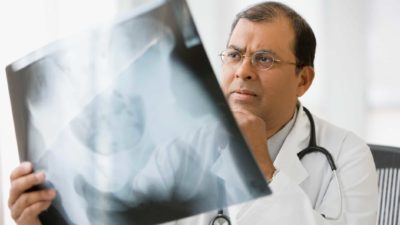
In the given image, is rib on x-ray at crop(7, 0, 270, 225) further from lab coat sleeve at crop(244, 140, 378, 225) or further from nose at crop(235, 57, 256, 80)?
nose at crop(235, 57, 256, 80)

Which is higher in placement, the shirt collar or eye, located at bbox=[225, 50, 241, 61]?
eye, located at bbox=[225, 50, 241, 61]

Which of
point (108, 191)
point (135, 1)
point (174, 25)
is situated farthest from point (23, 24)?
point (174, 25)

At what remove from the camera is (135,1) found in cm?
188

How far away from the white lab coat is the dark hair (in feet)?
0.46

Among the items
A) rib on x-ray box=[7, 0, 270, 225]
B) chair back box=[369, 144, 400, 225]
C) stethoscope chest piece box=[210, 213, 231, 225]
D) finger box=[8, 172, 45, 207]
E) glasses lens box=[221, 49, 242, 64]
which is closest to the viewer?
rib on x-ray box=[7, 0, 270, 225]

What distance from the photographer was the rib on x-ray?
62 centimetres

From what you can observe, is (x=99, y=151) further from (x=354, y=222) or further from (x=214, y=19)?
(x=214, y=19)

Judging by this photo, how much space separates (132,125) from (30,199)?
0.23 meters

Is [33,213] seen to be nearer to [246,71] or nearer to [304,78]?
[246,71]

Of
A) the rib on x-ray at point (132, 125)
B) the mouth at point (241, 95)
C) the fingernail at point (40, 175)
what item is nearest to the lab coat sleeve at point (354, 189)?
the mouth at point (241, 95)

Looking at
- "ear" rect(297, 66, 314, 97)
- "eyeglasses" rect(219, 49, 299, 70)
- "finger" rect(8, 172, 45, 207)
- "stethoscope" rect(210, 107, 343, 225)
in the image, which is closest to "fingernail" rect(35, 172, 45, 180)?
"finger" rect(8, 172, 45, 207)

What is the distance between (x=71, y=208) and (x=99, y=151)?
12 cm

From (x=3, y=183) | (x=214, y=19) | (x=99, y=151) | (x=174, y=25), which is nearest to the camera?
(x=174, y=25)

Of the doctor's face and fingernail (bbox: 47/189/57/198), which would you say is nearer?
fingernail (bbox: 47/189/57/198)
